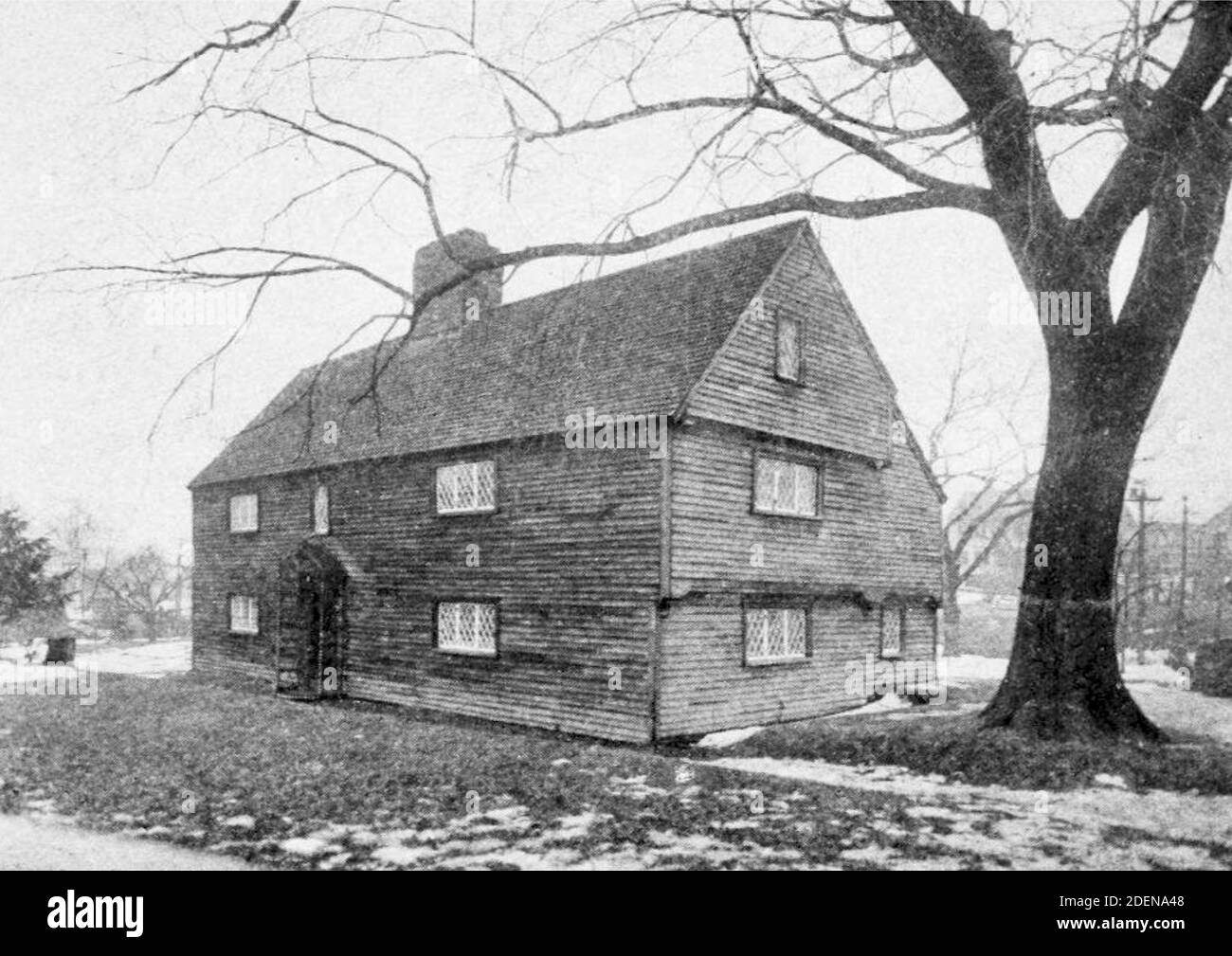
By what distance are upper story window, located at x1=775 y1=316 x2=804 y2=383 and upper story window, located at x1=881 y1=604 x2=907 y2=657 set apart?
6.02 m

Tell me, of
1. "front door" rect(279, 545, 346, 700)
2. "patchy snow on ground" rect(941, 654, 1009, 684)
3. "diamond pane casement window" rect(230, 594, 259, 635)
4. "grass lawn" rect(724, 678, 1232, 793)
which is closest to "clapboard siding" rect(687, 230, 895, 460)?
"grass lawn" rect(724, 678, 1232, 793)

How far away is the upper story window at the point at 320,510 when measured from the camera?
2500 cm

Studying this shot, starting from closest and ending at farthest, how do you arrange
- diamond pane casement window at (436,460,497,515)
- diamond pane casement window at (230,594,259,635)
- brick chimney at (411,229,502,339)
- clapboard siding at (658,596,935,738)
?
clapboard siding at (658,596,935,738) < diamond pane casement window at (436,460,497,515) < brick chimney at (411,229,502,339) < diamond pane casement window at (230,594,259,635)

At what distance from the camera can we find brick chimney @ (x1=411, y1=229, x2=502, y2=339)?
25453mm

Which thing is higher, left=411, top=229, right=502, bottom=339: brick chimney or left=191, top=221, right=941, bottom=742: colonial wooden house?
left=411, top=229, right=502, bottom=339: brick chimney

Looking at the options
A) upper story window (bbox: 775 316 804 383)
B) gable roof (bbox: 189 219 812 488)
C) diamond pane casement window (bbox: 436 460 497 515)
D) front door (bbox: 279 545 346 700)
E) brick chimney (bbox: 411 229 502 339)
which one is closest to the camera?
gable roof (bbox: 189 219 812 488)

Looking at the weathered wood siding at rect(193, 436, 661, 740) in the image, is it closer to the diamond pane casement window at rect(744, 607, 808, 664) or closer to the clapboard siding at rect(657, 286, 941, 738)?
the clapboard siding at rect(657, 286, 941, 738)

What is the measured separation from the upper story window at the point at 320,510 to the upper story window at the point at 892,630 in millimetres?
13957

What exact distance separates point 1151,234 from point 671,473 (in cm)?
817

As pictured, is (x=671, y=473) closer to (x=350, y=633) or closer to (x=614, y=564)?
(x=614, y=564)

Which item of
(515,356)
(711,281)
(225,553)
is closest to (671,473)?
(711,281)

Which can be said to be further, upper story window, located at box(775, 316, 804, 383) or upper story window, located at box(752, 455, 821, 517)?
Answer: upper story window, located at box(775, 316, 804, 383)
